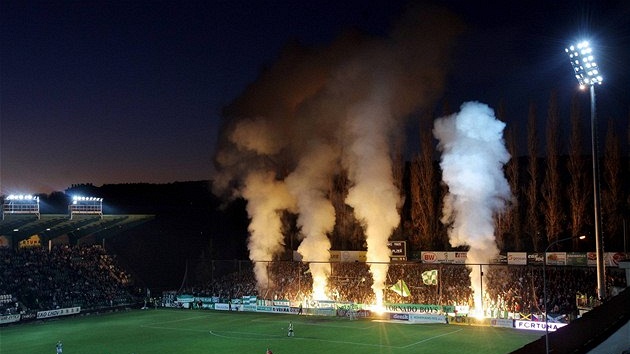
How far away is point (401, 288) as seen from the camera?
46312mm

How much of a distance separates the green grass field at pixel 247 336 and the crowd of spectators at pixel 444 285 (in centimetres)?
424

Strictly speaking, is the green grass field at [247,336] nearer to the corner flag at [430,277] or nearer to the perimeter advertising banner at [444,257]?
the corner flag at [430,277]

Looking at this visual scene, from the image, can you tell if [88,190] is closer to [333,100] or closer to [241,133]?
[241,133]

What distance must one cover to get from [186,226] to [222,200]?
4829 millimetres

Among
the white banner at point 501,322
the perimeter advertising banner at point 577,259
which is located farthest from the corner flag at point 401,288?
the perimeter advertising banner at point 577,259

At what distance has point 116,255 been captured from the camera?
199 ft

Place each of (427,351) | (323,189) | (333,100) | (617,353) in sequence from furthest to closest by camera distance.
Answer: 1. (323,189)
2. (333,100)
3. (427,351)
4. (617,353)

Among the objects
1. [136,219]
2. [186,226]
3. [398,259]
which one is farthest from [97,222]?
[398,259]

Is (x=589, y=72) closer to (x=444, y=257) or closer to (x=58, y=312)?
(x=444, y=257)

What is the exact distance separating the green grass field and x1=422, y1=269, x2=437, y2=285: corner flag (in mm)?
4968

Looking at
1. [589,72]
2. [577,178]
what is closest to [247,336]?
[589,72]

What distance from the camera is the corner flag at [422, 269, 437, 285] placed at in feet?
148

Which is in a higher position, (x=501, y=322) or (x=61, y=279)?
(x=61, y=279)

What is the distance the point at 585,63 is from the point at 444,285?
21168mm
